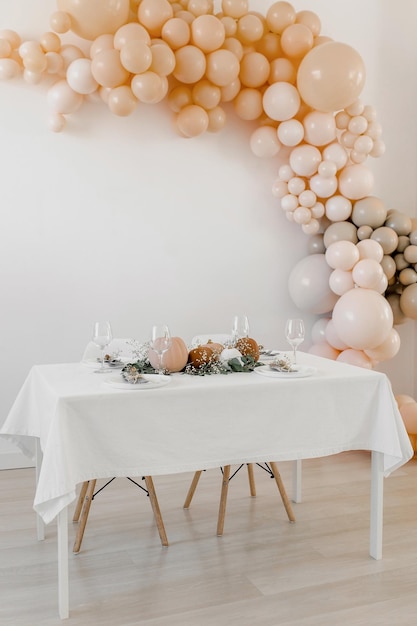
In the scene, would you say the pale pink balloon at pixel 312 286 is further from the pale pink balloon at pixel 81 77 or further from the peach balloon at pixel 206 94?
the pale pink balloon at pixel 81 77

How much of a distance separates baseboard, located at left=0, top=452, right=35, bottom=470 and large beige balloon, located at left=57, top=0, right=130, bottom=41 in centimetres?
246

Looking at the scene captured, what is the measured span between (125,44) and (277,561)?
260 cm

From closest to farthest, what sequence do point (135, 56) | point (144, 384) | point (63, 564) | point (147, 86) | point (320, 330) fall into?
point (63, 564) → point (144, 384) → point (135, 56) → point (147, 86) → point (320, 330)

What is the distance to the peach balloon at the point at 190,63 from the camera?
348 centimetres

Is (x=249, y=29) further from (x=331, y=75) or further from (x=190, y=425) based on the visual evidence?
(x=190, y=425)

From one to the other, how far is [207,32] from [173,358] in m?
2.02

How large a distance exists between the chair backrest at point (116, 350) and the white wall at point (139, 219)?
0.91 m

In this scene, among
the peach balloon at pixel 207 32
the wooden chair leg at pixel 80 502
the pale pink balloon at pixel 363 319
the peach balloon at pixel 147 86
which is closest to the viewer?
the wooden chair leg at pixel 80 502

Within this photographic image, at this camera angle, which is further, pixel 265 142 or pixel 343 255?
pixel 265 142

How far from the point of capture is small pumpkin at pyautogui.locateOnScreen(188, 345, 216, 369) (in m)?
2.44

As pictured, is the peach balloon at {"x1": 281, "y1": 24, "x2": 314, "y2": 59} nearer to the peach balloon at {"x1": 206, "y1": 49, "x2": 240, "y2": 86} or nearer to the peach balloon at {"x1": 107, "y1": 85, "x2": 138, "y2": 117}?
the peach balloon at {"x1": 206, "y1": 49, "x2": 240, "y2": 86}

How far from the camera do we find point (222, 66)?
11.6ft

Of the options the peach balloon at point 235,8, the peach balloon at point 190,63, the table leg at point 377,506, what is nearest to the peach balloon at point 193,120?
the peach balloon at point 190,63

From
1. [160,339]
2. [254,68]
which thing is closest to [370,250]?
[254,68]
